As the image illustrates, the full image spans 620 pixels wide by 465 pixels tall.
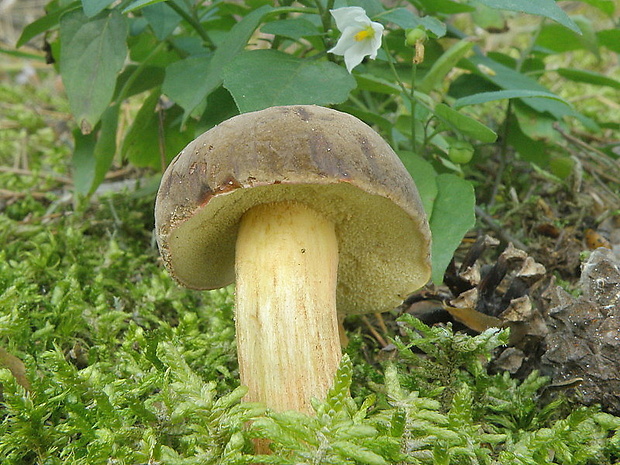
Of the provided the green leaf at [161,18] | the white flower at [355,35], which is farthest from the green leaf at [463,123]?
the green leaf at [161,18]

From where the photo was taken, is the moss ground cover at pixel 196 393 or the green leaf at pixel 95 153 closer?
the moss ground cover at pixel 196 393

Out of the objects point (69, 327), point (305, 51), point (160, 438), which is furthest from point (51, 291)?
point (305, 51)

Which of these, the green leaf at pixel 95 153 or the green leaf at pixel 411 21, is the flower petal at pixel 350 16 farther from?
the green leaf at pixel 95 153

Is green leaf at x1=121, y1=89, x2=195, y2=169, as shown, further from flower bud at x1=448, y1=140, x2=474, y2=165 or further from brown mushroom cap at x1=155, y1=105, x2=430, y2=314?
flower bud at x1=448, y1=140, x2=474, y2=165

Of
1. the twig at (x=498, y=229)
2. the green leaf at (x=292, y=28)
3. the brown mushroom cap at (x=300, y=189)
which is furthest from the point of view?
the twig at (x=498, y=229)

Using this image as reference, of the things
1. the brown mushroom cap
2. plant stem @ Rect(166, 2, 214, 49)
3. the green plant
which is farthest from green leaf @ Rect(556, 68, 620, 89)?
plant stem @ Rect(166, 2, 214, 49)

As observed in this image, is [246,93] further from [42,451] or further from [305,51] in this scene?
[42,451]

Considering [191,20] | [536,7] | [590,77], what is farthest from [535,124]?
[191,20]
